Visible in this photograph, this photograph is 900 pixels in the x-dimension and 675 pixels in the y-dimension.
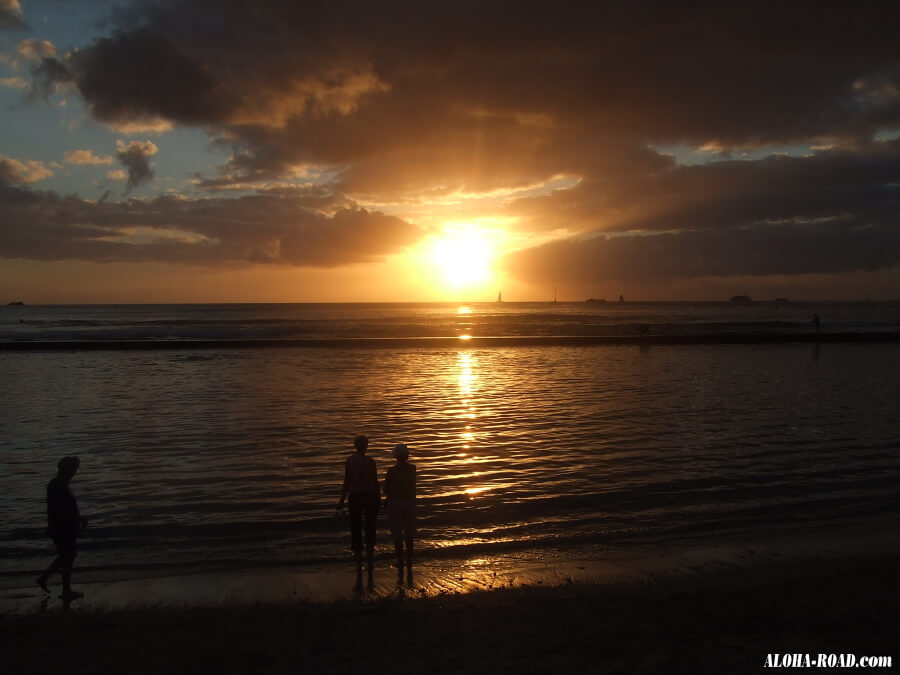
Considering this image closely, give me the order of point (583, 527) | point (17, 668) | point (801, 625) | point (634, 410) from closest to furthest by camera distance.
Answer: point (17, 668)
point (801, 625)
point (583, 527)
point (634, 410)

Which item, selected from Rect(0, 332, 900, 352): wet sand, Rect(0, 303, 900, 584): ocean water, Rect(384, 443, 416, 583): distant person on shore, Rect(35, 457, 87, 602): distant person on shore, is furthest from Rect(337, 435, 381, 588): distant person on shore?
Rect(0, 332, 900, 352): wet sand

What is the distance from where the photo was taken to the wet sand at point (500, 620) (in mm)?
6043

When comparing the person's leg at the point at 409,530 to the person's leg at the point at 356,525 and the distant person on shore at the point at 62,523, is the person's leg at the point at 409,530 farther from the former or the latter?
the distant person on shore at the point at 62,523

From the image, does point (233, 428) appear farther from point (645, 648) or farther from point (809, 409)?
point (809, 409)

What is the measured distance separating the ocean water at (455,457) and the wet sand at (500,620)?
0.98 m

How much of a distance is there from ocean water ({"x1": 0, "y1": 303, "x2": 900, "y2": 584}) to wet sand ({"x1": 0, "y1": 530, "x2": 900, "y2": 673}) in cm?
98


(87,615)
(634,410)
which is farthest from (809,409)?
(87,615)

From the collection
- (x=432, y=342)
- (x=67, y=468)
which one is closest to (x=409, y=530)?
(x=67, y=468)

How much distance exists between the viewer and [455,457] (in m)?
14.4

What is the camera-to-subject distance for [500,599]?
745 cm

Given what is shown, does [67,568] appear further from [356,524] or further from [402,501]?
[402,501]

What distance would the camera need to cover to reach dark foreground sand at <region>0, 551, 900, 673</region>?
599 cm

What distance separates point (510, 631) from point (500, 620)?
0.30 metres

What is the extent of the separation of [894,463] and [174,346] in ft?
158
